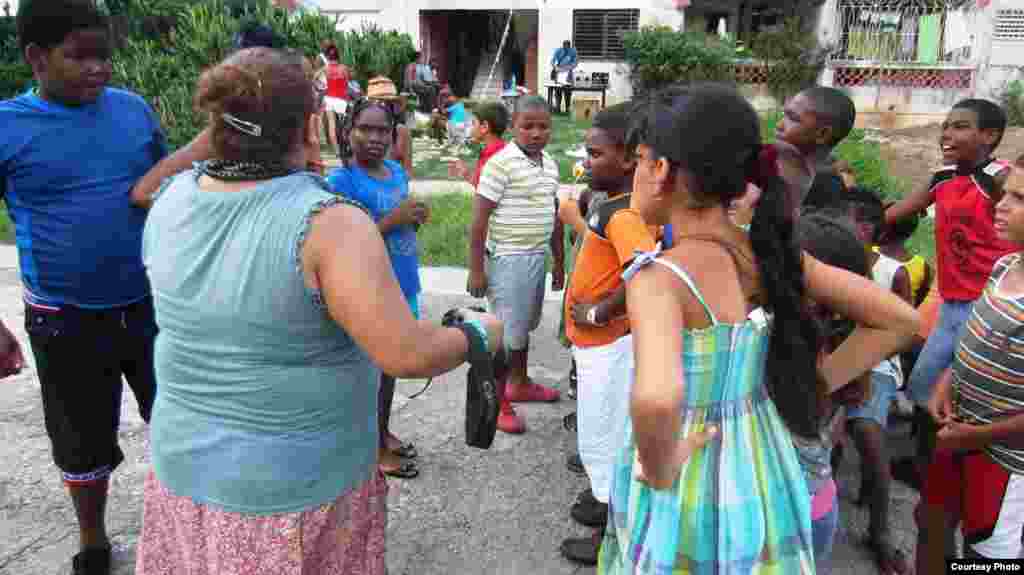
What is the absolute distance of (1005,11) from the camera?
1564 cm

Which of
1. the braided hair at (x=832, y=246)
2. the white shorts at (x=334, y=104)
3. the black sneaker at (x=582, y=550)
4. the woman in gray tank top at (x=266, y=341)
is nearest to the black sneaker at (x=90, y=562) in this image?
the woman in gray tank top at (x=266, y=341)

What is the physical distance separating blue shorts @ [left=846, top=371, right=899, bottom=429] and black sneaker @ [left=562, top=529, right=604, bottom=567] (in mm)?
1069

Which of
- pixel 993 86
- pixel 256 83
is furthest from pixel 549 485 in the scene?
pixel 993 86

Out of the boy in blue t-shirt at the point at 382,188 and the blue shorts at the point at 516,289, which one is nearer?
the boy in blue t-shirt at the point at 382,188

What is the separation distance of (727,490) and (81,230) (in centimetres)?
214

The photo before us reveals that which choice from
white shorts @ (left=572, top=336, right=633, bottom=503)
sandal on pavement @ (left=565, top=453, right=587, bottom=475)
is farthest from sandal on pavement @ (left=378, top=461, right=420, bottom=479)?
white shorts @ (left=572, top=336, right=633, bottom=503)

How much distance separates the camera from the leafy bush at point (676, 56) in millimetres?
17812

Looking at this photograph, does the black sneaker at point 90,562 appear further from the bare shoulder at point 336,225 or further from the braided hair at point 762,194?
the braided hair at point 762,194

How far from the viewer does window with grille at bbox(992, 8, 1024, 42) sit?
15.6m

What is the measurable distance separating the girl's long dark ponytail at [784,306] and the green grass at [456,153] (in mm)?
8884

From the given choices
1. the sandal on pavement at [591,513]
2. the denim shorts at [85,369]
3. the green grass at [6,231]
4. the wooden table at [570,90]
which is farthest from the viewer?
the wooden table at [570,90]

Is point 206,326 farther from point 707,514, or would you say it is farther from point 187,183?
point 707,514

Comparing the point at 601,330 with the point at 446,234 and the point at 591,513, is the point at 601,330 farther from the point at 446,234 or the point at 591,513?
the point at 446,234

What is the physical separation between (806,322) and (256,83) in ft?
4.20
